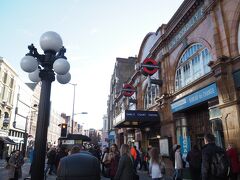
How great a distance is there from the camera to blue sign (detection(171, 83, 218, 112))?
38.4 feet

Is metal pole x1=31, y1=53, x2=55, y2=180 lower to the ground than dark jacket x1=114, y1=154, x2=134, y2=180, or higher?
higher

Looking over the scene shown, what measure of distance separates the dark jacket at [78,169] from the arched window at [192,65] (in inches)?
420

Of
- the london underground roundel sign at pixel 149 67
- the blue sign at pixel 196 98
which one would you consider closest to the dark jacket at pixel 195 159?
the blue sign at pixel 196 98

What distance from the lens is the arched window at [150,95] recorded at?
20.2 metres

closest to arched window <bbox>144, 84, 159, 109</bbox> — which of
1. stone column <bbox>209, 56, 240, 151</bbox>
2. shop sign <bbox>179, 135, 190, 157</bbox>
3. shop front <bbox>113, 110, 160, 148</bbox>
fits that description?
shop front <bbox>113, 110, 160, 148</bbox>

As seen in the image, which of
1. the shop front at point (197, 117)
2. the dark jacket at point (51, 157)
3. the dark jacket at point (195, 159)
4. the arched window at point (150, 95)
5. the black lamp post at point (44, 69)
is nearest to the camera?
the black lamp post at point (44, 69)

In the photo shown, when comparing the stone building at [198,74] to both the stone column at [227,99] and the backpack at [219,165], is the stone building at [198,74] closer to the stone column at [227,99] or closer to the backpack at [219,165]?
Answer: the stone column at [227,99]

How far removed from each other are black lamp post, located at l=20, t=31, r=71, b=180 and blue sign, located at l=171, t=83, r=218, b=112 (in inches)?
332

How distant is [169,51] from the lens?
17609mm

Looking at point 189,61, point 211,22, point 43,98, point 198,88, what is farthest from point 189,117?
point 43,98

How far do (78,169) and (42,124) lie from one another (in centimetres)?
193

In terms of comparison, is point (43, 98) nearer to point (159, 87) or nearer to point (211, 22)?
point (211, 22)

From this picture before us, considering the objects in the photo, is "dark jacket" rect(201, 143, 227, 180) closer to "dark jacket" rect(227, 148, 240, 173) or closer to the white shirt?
the white shirt

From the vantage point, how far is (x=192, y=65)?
569 inches
